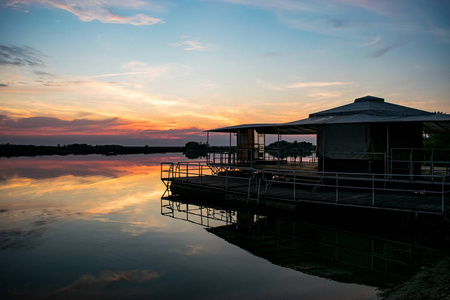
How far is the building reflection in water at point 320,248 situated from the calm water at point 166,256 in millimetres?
45

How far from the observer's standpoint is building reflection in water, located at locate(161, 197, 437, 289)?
8133 millimetres

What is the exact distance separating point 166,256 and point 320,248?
4.83m

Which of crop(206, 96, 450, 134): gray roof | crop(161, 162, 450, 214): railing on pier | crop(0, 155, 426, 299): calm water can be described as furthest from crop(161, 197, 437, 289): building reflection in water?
crop(206, 96, 450, 134): gray roof

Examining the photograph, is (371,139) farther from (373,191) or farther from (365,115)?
(373,191)

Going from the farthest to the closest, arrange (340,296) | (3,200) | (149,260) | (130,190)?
(130,190)
(3,200)
(149,260)
(340,296)

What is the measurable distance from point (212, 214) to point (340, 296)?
9.42 meters

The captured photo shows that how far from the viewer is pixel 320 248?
33.7ft

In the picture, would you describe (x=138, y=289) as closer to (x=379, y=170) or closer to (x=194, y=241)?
(x=194, y=241)

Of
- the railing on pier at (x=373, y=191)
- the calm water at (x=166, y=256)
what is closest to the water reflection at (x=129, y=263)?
the calm water at (x=166, y=256)

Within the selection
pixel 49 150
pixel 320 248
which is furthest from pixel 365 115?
pixel 49 150

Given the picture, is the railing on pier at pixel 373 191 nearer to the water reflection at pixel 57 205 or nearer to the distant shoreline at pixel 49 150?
the water reflection at pixel 57 205

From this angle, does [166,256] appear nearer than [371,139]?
Yes

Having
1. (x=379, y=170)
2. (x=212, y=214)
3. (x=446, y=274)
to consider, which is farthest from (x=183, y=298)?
(x=379, y=170)

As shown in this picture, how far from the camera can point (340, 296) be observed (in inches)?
269
